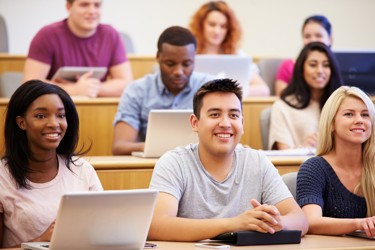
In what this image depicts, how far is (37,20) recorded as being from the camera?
26.0 ft

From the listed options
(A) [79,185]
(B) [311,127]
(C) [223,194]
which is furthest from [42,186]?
(B) [311,127]

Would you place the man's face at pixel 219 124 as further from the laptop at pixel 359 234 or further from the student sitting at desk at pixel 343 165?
the laptop at pixel 359 234

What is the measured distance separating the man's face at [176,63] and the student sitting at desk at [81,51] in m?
0.73

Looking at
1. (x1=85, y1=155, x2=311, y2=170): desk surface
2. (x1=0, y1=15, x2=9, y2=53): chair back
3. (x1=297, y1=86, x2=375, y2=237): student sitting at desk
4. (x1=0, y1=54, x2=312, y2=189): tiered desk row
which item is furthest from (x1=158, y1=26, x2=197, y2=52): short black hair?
(x1=0, y1=15, x2=9, y2=53): chair back

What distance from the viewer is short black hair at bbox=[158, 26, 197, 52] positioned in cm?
450

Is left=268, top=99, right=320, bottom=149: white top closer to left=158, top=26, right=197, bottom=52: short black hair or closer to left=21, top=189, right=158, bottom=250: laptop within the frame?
left=158, top=26, right=197, bottom=52: short black hair

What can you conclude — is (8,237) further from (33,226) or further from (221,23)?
(221,23)

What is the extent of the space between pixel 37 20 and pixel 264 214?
545cm

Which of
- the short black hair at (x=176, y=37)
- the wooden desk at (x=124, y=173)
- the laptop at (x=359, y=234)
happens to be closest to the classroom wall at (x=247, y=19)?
the short black hair at (x=176, y=37)

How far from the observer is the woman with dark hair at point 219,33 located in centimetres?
586

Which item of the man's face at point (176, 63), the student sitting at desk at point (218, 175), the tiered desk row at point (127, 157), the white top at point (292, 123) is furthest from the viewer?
the white top at point (292, 123)

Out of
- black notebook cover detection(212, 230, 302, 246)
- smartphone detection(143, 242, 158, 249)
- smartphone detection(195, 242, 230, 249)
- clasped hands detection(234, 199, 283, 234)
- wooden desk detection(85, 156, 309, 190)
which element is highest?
wooden desk detection(85, 156, 309, 190)

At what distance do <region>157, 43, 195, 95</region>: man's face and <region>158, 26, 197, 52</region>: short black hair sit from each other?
2 cm

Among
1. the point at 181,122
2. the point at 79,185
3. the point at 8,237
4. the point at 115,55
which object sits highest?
the point at 115,55
